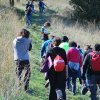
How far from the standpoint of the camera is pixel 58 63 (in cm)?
904

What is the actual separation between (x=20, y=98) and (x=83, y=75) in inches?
72.0

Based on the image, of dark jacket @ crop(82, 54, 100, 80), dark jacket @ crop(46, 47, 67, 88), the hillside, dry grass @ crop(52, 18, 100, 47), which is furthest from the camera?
dry grass @ crop(52, 18, 100, 47)

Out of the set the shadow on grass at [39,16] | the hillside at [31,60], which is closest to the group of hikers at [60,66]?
the hillside at [31,60]

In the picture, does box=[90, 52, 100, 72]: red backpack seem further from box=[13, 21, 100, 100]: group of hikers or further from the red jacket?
the red jacket

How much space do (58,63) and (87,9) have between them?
27.1m

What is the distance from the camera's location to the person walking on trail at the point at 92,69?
32.2ft

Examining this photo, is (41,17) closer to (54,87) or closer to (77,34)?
(77,34)

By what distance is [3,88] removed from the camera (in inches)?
333

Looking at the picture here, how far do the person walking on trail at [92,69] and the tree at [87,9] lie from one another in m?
25.6

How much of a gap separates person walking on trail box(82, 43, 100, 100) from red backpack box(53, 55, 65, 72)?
36.1 inches

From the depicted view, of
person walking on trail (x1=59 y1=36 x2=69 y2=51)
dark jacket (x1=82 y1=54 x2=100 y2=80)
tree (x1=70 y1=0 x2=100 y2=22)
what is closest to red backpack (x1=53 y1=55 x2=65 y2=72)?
dark jacket (x1=82 y1=54 x2=100 y2=80)

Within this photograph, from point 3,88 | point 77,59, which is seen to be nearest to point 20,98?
point 3,88

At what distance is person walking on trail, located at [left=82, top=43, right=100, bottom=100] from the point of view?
387 inches

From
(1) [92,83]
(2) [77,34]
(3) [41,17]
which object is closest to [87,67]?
(1) [92,83]
